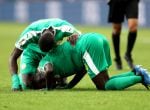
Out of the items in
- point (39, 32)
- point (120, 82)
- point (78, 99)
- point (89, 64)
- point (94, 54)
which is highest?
point (39, 32)

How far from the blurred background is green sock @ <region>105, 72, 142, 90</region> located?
2170 centimetres

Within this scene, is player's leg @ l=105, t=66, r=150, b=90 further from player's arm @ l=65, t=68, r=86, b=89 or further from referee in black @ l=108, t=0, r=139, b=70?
referee in black @ l=108, t=0, r=139, b=70

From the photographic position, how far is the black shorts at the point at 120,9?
13.9 meters

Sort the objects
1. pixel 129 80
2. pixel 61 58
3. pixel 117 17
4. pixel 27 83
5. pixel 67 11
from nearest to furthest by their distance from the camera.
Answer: pixel 129 80 < pixel 61 58 < pixel 27 83 < pixel 117 17 < pixel 67 11

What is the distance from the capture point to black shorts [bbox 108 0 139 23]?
45.5ft

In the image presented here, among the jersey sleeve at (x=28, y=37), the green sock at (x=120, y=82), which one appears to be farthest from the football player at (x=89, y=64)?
the jersey sleeve at (x=28, y=37)

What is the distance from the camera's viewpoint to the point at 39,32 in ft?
33.0

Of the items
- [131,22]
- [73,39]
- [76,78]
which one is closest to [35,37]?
[73,39]

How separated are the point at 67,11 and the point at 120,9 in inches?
899

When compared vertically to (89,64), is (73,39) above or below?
above

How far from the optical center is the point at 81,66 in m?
10.2

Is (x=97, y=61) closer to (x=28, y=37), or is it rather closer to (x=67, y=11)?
(x=28, y=37)

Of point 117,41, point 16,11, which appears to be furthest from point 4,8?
point 117,41

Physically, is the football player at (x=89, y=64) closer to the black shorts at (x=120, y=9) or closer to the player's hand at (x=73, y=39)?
the player's hand at (x=73, y=39)
